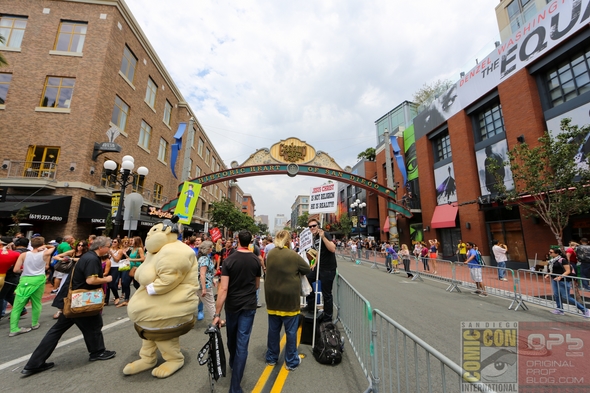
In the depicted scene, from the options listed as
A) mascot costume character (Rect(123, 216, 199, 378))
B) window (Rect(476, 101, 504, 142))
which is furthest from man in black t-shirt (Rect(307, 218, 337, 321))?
window (Rect(476, 101, 504, 142))

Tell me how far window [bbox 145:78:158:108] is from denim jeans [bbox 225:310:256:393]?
2241 cm

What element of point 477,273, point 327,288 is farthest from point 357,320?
point 477,273

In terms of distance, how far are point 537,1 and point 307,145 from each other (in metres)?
22.9

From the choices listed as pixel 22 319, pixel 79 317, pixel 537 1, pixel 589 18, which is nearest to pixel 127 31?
pixel 22 319

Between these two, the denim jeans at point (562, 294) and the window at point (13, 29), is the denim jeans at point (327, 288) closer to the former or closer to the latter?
the denim jeans at point (562, 294)

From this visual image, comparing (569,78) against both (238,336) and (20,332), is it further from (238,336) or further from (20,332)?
(20,332)

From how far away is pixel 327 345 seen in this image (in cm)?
386

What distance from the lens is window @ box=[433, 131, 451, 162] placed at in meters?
21.7

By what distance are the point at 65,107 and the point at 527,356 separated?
846 inches

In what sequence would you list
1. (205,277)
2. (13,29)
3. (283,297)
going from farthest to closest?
1. (13,29)
2. (205,277)
3. (283,297)

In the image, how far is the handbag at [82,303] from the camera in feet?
11.5

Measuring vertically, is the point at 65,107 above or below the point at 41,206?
above

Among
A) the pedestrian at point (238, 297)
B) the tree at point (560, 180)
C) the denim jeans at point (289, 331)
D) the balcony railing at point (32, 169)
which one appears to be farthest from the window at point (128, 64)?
the tree at point (560, 180)

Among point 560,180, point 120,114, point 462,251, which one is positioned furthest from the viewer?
point 120,114
